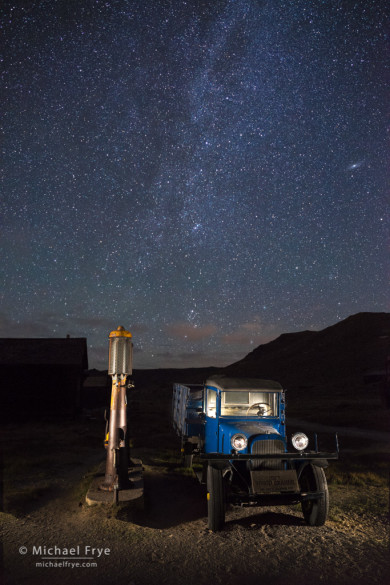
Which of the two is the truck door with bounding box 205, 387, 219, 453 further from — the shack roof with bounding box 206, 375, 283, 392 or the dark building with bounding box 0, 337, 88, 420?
the dark building with bounding box 0, 337, 88, 420

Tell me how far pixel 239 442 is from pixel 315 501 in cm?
188

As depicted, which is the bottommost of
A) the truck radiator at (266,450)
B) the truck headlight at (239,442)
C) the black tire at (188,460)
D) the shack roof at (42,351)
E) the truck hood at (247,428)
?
the black tire at (188,460)

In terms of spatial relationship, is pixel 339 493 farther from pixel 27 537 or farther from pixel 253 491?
pixel 27 537

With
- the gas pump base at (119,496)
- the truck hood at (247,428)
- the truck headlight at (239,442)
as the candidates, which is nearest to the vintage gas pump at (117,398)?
the gas pump base at (119,496)

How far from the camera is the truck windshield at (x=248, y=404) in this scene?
8805 millimetres

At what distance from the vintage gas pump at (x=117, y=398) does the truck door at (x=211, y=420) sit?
6.55ft

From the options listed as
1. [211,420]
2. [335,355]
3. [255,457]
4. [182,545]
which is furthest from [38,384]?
[335,355]

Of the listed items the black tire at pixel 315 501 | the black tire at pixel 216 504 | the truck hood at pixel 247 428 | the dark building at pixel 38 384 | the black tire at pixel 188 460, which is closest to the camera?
the black tire at pixel 216 504

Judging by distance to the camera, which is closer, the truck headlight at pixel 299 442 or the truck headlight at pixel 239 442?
the truck headlight at pixel 239 442

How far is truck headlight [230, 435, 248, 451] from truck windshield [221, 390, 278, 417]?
142 cm

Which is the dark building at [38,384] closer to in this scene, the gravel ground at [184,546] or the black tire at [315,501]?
the gravel ground at [184,546]

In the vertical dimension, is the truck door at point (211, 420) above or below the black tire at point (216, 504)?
above

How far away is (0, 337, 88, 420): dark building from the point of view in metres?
26.0

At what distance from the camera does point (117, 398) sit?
874 cm
